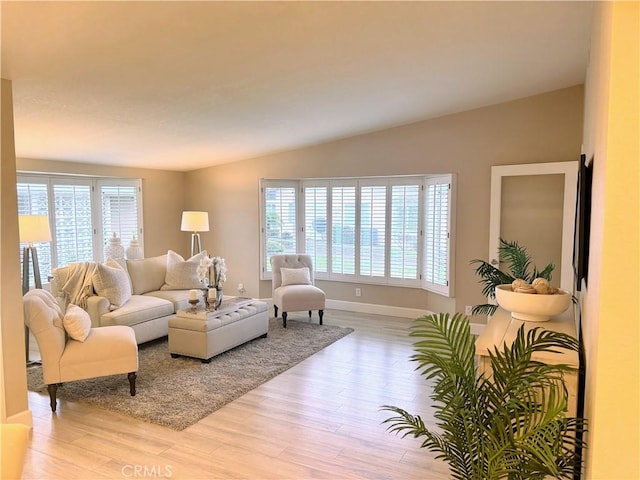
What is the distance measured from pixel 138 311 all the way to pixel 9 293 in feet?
6.29

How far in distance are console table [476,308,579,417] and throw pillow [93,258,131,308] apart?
4.06m

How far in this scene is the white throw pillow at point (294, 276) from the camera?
257 inches

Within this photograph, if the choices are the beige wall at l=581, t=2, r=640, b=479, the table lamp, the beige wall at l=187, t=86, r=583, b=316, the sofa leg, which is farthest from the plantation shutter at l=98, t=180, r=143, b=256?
the beige wall at l=581, t=2, r=640, b=479

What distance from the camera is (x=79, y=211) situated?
6.50m

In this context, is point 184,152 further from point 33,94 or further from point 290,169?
point 33,94

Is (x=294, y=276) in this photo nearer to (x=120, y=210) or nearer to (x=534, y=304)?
(x=120, y=210)

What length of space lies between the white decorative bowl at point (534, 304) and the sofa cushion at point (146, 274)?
4796 millimetres

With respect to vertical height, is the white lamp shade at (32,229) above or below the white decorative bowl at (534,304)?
above

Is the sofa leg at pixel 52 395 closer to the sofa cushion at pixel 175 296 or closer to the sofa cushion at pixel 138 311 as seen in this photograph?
the sofa cushion at pixel 138 311

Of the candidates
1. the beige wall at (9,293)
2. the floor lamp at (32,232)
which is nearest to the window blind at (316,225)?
the floor lamp at (32,232)

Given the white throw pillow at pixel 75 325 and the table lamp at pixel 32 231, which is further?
the table lamp at pixel 32 231

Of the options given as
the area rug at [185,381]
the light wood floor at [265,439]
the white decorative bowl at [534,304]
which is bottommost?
the light wood floor at [265,439]

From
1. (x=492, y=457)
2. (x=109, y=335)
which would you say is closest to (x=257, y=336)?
(x=109, y=335)

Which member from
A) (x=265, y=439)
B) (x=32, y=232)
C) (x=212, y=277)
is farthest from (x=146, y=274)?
(x=265, y=439)
